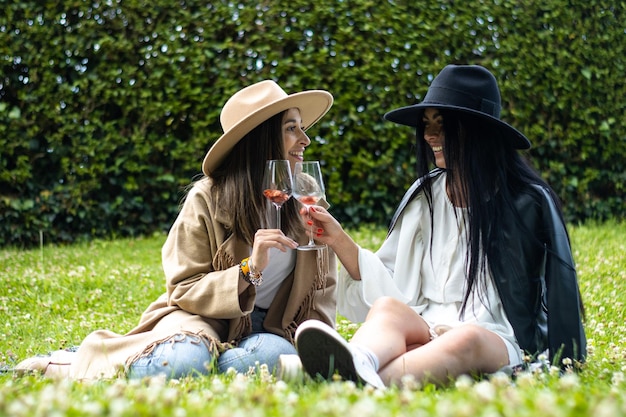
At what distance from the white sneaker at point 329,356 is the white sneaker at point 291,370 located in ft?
0.11

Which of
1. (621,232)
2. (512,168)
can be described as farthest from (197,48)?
(512,168)

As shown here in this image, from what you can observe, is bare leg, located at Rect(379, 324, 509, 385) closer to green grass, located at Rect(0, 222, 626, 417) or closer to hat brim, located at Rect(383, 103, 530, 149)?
green grass, located at Rect(0, 222, 626, 417)

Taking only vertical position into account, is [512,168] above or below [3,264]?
above

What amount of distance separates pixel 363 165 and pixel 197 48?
214 cm

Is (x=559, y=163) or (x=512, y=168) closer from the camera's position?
(x=512, y=168)

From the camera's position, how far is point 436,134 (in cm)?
409

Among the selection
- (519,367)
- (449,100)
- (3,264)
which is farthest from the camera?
(3,264)

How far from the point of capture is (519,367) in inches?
144

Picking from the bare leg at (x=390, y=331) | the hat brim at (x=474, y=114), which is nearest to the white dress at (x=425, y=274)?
the bare leg at (x=390, y=331)

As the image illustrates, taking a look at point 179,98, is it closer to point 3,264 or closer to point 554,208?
point 3,264

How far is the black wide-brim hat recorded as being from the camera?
12.8ft

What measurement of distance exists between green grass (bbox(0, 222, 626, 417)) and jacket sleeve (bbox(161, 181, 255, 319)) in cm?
42

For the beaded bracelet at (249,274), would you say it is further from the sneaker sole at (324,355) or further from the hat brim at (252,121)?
the sneaker sole at (324,355)

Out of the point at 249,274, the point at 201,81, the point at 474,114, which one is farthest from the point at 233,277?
the point at 201,81
